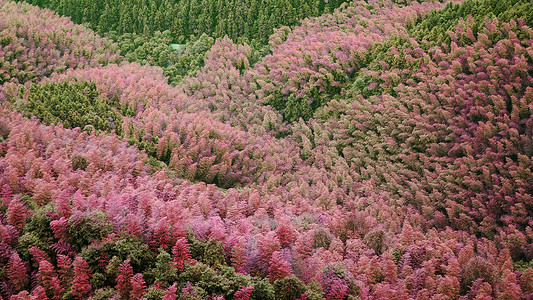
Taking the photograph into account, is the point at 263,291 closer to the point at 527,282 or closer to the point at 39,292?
the point at 39,292

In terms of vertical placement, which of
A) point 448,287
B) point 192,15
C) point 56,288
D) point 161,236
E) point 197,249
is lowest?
point 56,288

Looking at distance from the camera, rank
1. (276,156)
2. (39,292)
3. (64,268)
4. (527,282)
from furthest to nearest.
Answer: (276,156) < (527,282) < (64,268) < (39,292)

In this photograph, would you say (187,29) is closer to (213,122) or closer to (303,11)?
(303,11)

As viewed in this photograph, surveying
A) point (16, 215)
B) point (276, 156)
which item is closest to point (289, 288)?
point (16, 215)

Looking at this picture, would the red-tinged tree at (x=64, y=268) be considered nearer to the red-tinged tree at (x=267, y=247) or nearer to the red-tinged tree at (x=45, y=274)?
the red-tinged tree at (x=45, y=274)

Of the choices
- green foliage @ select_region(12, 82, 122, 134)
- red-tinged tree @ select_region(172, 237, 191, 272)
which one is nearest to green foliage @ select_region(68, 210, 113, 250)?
red-tinged tree @ select_region(172, 237, 191, 272)

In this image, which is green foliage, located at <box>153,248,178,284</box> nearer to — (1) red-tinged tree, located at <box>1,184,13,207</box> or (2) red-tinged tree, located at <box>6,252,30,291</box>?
(2) red-tinged tree, located at <box>6,252,30,291</box>
